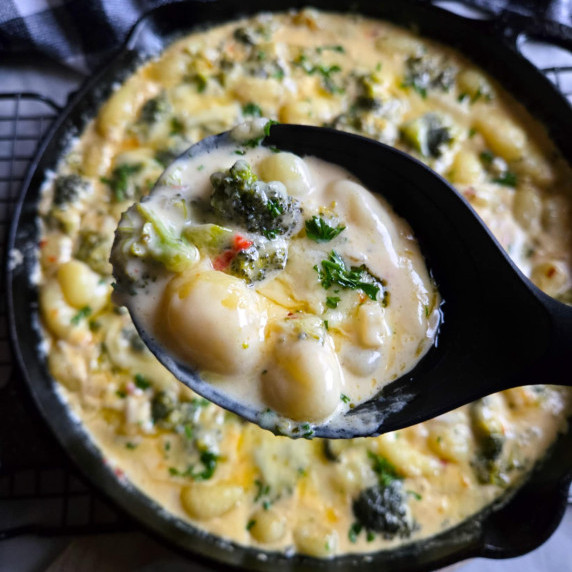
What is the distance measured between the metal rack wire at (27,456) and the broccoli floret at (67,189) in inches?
12.0

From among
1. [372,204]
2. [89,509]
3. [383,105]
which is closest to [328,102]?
[383,105]

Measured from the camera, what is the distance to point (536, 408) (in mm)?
2557

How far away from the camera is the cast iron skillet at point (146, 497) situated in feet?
7.44

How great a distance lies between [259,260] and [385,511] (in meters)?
1.20

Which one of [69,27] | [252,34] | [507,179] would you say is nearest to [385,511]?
[507,179]

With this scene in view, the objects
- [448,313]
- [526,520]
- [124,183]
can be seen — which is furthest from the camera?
[124,183]

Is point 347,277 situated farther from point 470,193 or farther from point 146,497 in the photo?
point 146,497

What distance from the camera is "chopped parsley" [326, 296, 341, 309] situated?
185cm

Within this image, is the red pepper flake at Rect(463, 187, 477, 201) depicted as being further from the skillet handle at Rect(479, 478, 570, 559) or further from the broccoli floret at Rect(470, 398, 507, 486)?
the skillet handle at Rect(479, 478, 570, 559)

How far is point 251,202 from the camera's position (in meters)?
1.77

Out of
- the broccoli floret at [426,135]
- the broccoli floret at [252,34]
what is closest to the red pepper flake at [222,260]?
the broccoli floret at [426,135]

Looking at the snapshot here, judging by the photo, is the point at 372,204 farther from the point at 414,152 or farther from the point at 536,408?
the point at 536,408

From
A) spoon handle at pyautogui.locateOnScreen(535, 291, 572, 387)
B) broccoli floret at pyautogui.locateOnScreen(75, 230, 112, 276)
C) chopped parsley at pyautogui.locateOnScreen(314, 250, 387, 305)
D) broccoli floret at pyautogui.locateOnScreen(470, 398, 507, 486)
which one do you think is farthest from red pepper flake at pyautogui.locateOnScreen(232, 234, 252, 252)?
broccoli floret at pyautogui.locateOnScreen(470, 398, 507, 486)

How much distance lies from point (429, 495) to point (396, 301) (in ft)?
3.20
